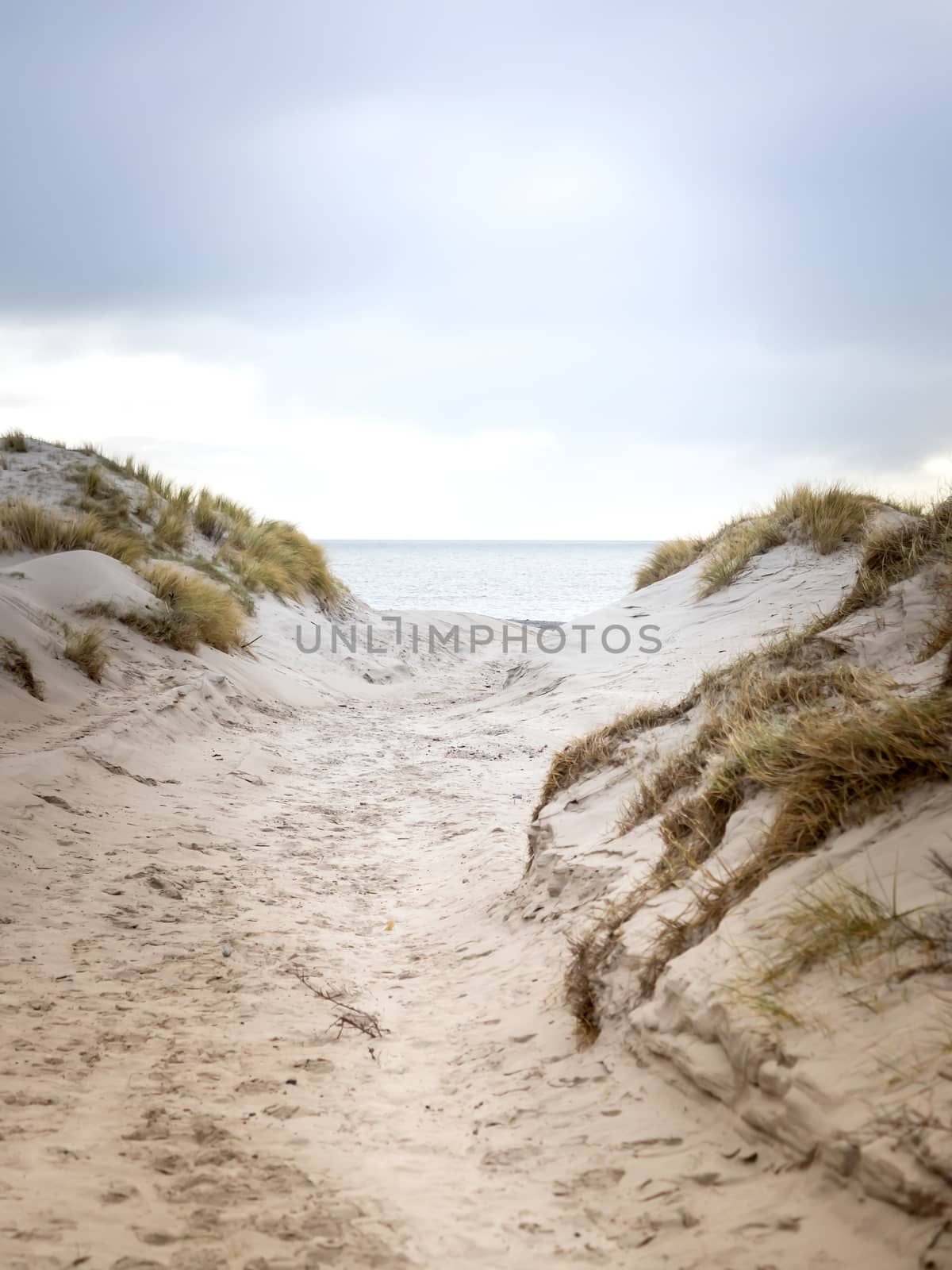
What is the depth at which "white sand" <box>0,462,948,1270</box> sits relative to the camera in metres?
2.13

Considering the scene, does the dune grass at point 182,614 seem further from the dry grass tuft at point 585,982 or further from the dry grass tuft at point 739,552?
the dry grass tuft at point 585,982

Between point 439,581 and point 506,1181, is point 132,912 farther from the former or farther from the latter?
point 439,581

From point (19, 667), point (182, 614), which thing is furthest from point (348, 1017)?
point (182, 614)

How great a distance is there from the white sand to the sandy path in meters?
0.01

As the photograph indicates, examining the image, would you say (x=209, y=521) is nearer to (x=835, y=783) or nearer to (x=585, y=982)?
(x=585, y=982)

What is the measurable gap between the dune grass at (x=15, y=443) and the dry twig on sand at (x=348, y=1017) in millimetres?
15320

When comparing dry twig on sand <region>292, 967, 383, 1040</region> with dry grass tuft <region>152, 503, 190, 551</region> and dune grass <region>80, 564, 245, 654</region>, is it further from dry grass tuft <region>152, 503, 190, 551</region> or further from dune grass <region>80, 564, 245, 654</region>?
dry grass tuft <region>152, 503, 190, 551</region>

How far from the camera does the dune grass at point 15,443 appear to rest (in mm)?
16312

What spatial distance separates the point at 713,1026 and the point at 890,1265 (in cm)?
77

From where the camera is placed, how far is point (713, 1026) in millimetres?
2488

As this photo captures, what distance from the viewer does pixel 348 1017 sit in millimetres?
3455

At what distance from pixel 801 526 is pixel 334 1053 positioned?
10.2 m

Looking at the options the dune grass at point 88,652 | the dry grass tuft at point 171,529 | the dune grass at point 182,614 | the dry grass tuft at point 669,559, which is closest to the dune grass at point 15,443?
the dry grass tuft at point 171,529

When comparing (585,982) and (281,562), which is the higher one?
(281,562)
